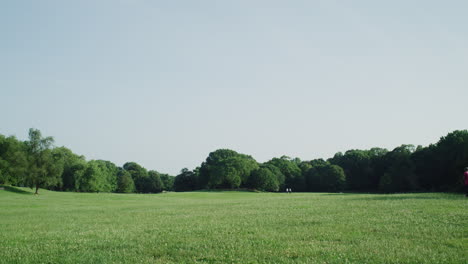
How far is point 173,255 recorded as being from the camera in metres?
11.8

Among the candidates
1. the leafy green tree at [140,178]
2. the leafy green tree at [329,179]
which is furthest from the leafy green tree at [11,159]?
the leafy green tree at [329,179]

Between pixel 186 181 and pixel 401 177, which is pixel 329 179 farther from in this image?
pixel 186 181

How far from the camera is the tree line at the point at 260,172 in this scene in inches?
3093

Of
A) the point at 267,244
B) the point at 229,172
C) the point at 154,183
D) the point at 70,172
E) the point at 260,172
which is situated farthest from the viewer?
the point at 154,183

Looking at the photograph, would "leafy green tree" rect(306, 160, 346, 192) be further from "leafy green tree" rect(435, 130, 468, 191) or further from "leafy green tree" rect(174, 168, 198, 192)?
"leafy green tree" rect(174, 168, 198, 192)

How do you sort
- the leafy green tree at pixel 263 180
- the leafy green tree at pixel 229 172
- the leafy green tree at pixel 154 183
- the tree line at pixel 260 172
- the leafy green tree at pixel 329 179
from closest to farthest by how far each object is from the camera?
the tree line at pixel 260 172 < the leafy green tree at pixel 229 172 < the leafy green tree at pixel 263 180 < the leafy green tree at pixel 329 179 < the leafy green tree at pixel 154 183

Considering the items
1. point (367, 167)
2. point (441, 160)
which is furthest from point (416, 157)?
point (367, 167)

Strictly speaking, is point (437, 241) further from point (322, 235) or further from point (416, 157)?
point (416, 157)

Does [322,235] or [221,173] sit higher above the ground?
[221,173]

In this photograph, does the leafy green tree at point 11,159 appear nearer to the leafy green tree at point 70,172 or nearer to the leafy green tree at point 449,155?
the leafy green tree at point 70,172

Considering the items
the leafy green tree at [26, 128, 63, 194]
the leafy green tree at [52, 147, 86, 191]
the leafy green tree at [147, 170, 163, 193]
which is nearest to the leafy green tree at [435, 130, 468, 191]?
the leafy green tree at [26, 128, 63, 194]

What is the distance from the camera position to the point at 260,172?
435 ft

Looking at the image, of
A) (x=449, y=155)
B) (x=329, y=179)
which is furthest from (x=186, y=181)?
(x=449, y=155)

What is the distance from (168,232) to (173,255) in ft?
18.8
